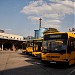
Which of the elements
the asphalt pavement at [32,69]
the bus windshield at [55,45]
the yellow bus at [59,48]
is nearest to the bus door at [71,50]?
the yellow bus at [59,48]

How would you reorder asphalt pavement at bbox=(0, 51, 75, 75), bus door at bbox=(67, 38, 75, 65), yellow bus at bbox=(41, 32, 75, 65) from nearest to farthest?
asphalt pavement at bbox=(0, 51, 75, 75) → yellow bus at bbox=(41, 32, 75, 65) → bus door at bbox=(67, 38, 75, 65)

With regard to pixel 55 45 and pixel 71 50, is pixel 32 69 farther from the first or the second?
pixel 71 50

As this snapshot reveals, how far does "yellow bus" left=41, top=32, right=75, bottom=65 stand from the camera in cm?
1888

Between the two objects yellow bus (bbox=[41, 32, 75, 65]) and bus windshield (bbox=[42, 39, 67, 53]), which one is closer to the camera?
yellow bus (bbox=[41, 32, 75, 65])

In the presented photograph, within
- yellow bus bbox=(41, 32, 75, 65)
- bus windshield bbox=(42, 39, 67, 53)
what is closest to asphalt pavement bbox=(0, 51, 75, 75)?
yellow bus bbox=(41, 32, 75, 65)

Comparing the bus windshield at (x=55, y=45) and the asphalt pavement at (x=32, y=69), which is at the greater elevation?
the bus windshield at (x=55, y=45)

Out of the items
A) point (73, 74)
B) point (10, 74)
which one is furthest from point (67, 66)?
point (10, 74)

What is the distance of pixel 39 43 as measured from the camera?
31219 mm

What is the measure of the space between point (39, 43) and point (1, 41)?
143 feet

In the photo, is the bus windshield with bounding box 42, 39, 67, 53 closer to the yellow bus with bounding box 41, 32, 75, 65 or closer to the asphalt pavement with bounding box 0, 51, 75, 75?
the yellow bus with bounding box 41, 32, 75, 65

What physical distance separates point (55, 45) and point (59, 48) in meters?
0.46

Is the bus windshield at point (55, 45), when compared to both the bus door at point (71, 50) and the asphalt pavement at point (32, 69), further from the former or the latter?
the asphalt pavement at point (32, 69)

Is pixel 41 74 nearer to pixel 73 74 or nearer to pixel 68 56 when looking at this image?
pixel 73 74

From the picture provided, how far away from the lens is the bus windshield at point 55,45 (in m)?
19.0
